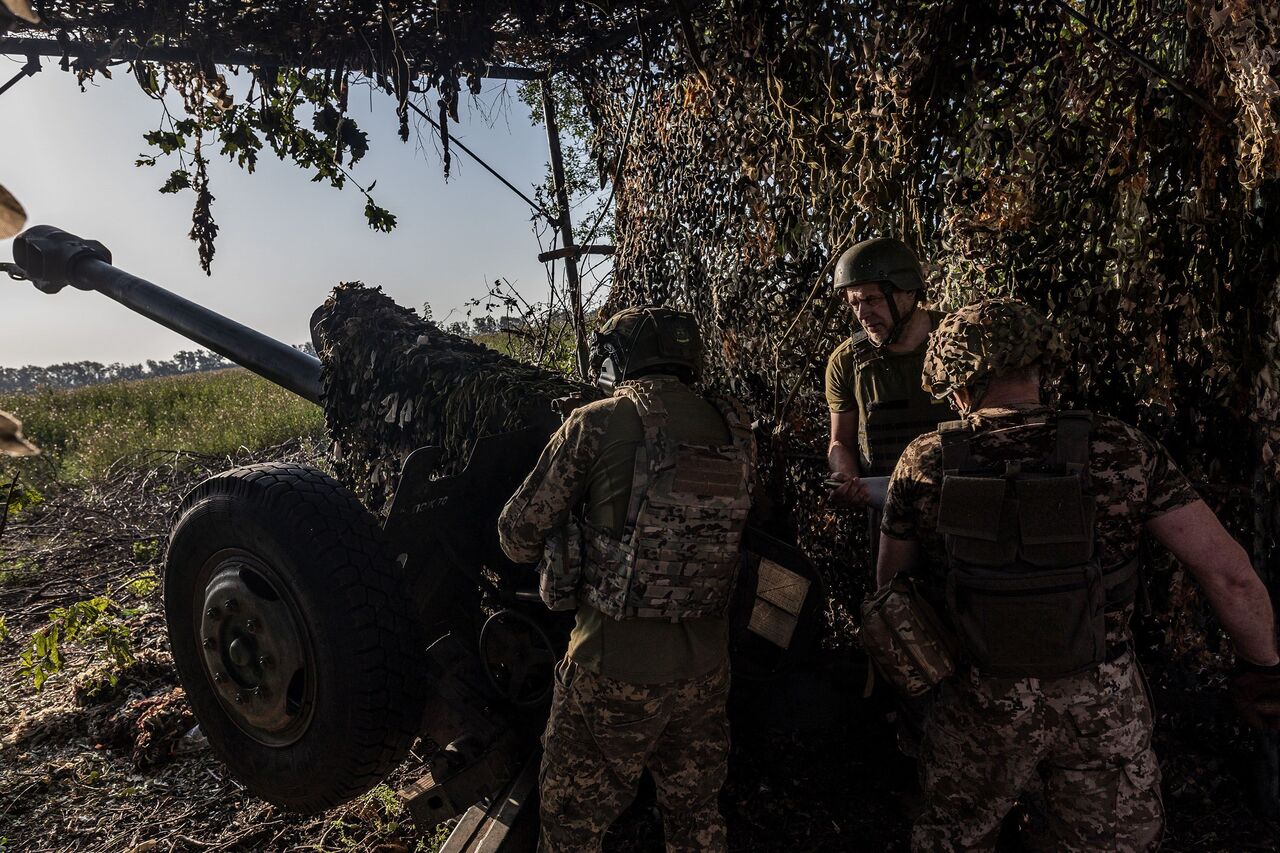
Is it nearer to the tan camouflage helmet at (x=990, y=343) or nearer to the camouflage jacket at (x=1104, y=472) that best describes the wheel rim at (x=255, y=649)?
the camouflage jacket at (x=1104, y=472)

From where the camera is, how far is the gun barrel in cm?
430

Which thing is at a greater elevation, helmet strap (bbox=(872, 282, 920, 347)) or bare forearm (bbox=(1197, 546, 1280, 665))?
helmet strap (bbox=(872, 282, 920, 347))

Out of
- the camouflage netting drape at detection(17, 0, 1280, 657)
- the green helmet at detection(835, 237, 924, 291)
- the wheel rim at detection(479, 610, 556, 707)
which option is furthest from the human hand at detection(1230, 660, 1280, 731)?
the wheel rim at detection(479, 610, 556, 707)

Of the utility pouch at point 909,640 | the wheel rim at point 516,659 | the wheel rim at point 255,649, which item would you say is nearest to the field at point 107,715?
the wheel rim at point 255,649

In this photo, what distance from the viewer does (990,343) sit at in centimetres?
190

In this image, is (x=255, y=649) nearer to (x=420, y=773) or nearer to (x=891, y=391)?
(x=420, y=773)

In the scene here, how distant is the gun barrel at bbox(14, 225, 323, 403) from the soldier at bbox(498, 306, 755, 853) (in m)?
2.46

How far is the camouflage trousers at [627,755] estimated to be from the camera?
7.13 ft

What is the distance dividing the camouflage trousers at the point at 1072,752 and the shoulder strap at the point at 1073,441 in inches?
21.2

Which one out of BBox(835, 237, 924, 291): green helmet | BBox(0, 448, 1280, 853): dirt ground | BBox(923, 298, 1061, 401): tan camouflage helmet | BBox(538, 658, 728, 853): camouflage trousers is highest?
BBox(835, 237, 924, 291): green helmet

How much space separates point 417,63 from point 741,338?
289cm

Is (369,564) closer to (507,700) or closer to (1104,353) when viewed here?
(507,700)

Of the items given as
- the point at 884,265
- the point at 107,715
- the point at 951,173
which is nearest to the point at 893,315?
the point at 884,265

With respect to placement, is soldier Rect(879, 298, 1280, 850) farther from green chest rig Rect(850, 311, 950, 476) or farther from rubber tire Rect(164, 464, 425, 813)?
rubber tire Rect(164, 464, 425, 813)
